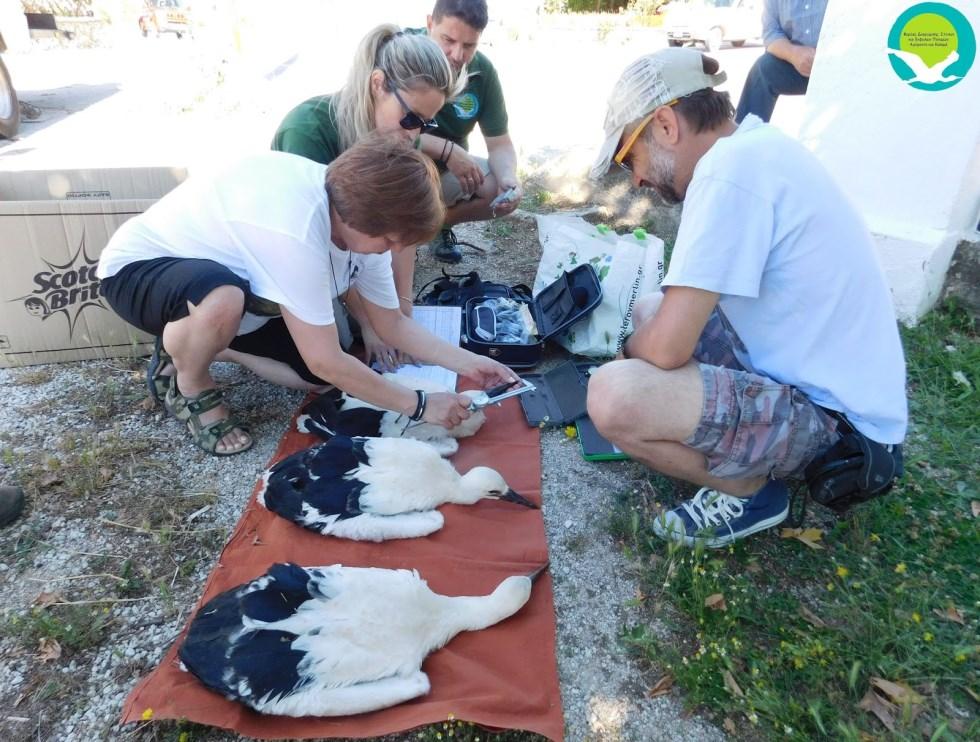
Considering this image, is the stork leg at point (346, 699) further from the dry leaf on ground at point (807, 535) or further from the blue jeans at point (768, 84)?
the blue jeans at point (768, 84)

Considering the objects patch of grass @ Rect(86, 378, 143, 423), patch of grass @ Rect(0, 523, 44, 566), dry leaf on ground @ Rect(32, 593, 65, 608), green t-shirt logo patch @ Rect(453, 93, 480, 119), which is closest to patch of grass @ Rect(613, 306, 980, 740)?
dry leaf on ground @ Rect(32, 593, 65, 608)

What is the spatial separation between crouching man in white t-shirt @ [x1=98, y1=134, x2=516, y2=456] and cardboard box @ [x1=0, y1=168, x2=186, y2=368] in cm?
69

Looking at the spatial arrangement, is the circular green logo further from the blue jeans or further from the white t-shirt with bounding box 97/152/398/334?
the white t-shirt with bounding box 97/152/398/334

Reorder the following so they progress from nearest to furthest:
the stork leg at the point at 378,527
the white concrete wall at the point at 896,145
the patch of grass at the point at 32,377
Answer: the stork leg at the point at 378,527 < the patch of grass at the point at 32,377 < the white concrete wall at the point at 896,145

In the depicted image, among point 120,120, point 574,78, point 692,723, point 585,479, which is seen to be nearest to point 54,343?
point 585,479

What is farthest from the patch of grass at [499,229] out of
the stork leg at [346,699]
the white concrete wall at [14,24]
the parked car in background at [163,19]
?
the parked car in background at [163,19]

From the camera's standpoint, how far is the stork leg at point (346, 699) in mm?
1837

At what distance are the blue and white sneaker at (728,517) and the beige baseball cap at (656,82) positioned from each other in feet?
4.84

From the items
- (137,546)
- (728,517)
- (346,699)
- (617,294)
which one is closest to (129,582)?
(137,546)

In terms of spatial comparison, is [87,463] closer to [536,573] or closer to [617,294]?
[536,573]

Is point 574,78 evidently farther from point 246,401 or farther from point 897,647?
point 897,647

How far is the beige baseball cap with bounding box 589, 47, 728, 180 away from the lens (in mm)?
2143

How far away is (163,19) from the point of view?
67.8 feet

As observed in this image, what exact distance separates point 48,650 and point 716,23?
59.3ft
